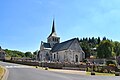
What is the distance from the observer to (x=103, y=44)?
A: 11719 cm

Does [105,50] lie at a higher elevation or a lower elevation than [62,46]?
lower

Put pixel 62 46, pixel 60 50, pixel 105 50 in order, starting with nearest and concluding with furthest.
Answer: pixel 105 50
pixel 60 50
pixel 62 46

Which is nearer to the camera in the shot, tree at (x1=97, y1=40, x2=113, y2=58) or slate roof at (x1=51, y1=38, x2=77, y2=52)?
tree at (x1=97, y1=40, x2=113, y2=58)

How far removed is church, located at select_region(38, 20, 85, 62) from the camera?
11525 centimetres

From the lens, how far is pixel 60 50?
119 m

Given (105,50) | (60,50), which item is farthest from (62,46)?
(105,50)

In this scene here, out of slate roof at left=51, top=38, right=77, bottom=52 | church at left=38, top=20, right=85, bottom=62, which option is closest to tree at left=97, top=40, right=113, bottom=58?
church at left=38, top=20, right=85, bottom=62

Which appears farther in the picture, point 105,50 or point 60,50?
point 60,50

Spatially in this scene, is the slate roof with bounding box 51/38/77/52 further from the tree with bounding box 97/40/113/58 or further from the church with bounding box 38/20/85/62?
the tree with bounding box 97/40/113/58

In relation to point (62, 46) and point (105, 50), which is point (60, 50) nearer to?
point (62, 46)

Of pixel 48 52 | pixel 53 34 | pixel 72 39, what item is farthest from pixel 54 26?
pixel 72 39

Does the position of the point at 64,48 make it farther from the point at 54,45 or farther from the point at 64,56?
the point at 54,45

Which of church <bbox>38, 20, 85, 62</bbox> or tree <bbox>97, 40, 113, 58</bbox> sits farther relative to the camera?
church <bbox>38, 20, 85, 62</bbox>

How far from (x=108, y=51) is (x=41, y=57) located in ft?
125
